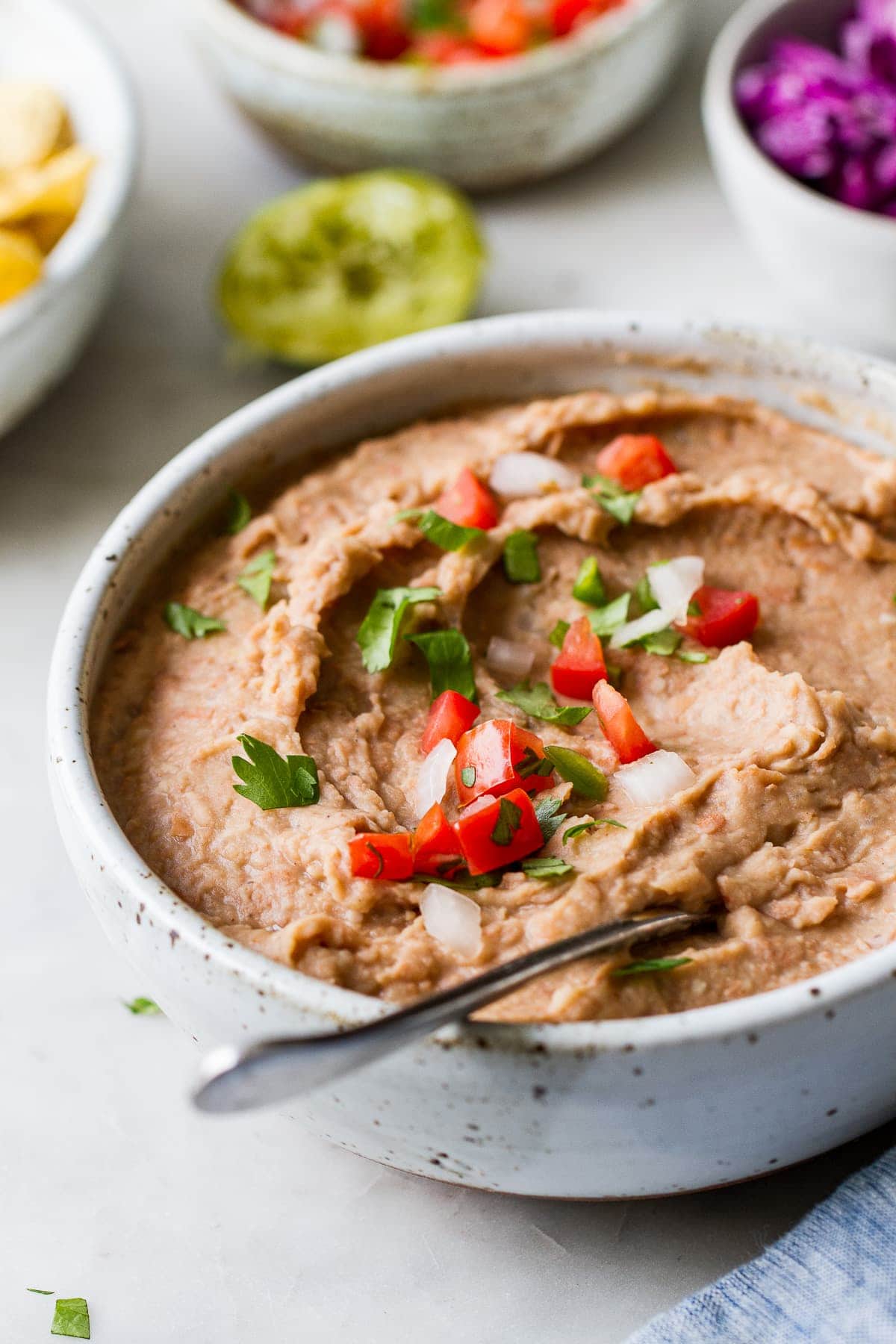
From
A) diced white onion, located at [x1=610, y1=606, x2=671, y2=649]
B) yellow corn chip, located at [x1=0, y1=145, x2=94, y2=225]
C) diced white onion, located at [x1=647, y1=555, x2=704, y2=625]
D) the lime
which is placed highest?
yellow corn chip, located at [x1=0, y1=145, x2=94, y2=225]

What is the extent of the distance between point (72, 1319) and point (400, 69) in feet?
12.3

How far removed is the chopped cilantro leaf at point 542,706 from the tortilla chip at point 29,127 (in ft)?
8.34

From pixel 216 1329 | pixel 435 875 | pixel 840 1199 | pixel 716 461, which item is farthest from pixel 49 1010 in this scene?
pixel 716 461

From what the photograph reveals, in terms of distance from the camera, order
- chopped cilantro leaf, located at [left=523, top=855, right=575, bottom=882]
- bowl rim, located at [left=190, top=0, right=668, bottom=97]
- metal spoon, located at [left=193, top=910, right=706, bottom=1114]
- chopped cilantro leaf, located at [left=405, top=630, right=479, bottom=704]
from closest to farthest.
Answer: metal spoon, located at [left=193, top=910, right=706, bottom=1114], chopped cilantro leaf, located at [left=523, top=855, right=575, bottom=882], chopped cilantro leaf, located at [left=405, top=630, right=479, bottom=704], bowl rim, located at [left=190, top=0, right=668, bottom=97]

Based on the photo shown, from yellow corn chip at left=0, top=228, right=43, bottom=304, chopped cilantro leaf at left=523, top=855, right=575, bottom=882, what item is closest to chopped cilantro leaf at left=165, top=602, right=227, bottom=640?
chopped cilantro leaf at left=523, top=855, right=575, bottom=882

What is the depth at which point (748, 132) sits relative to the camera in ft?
14.4

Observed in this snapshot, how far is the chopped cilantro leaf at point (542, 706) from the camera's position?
9.04 feet

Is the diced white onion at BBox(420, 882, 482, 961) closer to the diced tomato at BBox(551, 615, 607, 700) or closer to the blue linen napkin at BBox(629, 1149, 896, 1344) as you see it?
the diced tomato at BBox(551, 615, 607, 700)

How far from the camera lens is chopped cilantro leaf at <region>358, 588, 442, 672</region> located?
286 centimetres

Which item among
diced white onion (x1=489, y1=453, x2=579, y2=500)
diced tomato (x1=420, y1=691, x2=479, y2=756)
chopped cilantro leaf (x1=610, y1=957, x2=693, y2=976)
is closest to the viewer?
chopped cilantro leaf (x1=610, y1=957, x2=693, y2=976)

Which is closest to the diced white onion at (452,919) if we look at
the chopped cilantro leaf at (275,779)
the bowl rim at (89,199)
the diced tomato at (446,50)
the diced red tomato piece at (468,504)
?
the chopped cilantro leaf at (275,779)

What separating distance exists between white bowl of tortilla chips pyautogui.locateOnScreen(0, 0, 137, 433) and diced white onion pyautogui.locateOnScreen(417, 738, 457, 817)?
1.83 metres

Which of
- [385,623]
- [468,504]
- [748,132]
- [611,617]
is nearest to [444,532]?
[468,504]

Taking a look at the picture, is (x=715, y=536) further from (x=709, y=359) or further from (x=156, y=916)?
(x=156, y=916)
